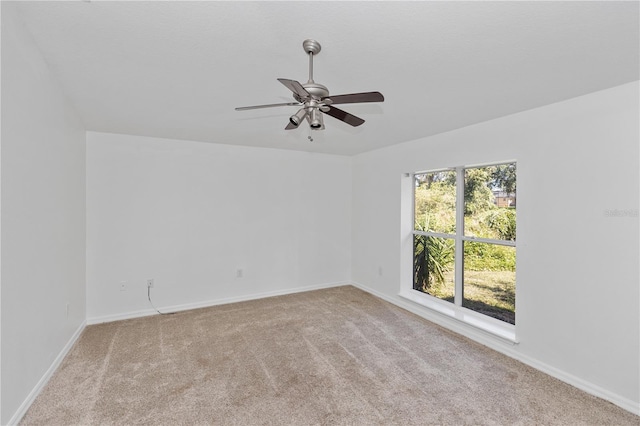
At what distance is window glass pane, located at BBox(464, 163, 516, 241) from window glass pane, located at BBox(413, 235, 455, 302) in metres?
0.43

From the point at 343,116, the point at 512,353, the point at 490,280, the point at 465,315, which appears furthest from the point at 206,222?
the point at 512,353

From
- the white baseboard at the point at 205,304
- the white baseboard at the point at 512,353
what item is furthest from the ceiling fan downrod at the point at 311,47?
the white baseboard at the point at 205,304

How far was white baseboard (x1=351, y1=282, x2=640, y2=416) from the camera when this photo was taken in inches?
84.8

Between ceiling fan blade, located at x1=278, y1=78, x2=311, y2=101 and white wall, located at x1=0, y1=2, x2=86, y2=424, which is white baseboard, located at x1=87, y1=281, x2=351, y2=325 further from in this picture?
ceiling fan blade, located at x1=278, y1=78, x2=311, y2=101

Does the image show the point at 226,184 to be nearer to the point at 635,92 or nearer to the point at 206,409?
the point at 206,409

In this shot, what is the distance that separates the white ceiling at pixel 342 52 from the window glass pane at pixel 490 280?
1442mm

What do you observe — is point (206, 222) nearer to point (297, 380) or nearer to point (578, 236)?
point (297, 380)

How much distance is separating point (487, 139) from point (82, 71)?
3.47m

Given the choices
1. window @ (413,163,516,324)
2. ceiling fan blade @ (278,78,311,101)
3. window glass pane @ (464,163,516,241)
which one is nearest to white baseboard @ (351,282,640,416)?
window @ (413,163,516,324)

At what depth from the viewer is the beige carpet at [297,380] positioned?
6.52 ft

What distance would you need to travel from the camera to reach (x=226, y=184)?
14.0ft

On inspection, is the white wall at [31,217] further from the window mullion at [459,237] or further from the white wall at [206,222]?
the window mullion at [459,237]

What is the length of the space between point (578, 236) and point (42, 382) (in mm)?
4196

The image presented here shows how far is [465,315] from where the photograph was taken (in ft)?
11.2
